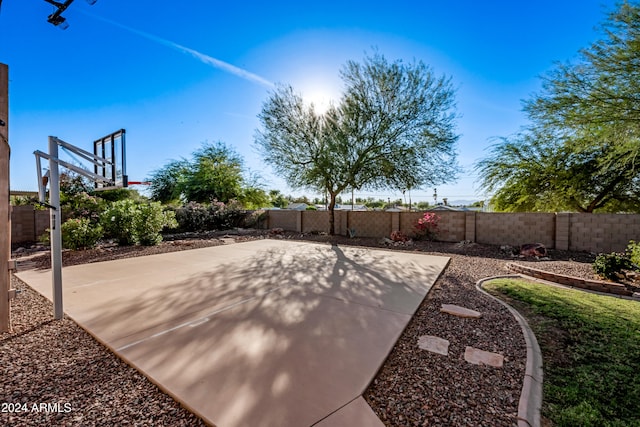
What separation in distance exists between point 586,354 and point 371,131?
8.73 m

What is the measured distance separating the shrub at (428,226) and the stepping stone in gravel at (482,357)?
25.6ft

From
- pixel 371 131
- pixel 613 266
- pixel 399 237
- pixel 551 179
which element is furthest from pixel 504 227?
pixel 371 131

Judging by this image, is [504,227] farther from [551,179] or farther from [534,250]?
[551,179]

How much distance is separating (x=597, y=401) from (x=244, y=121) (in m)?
11.8

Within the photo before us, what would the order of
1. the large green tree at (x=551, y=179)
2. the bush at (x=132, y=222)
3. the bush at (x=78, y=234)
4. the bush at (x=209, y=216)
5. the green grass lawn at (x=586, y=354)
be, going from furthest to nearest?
the bush at (x=209, y=216) → the large green tree at (x=551, y=179) → the bush at (x=132, y=222) → the bush at (x=78, y=234) → the green grass lawn at (x=586, y=354)

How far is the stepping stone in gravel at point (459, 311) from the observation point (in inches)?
126

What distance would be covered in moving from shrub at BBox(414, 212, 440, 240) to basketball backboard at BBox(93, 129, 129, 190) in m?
8.89

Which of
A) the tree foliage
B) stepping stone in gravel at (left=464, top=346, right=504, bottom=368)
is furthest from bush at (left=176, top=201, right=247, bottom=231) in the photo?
stepping stone in gravel at (left=464, top=346, right=504, bottom=368)

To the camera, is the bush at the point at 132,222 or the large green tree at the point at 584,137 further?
the bush at the point at 132,222

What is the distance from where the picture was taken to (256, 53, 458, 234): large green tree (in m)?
9.55

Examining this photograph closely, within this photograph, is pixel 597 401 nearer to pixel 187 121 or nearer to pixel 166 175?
pixel 187 121

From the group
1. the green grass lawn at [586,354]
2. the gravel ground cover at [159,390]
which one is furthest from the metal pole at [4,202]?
the green grass lawn at [586,354]

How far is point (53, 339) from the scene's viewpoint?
8.38 feet

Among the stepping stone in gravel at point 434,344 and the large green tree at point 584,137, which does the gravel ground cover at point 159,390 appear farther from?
the large green tree at point 584,137
